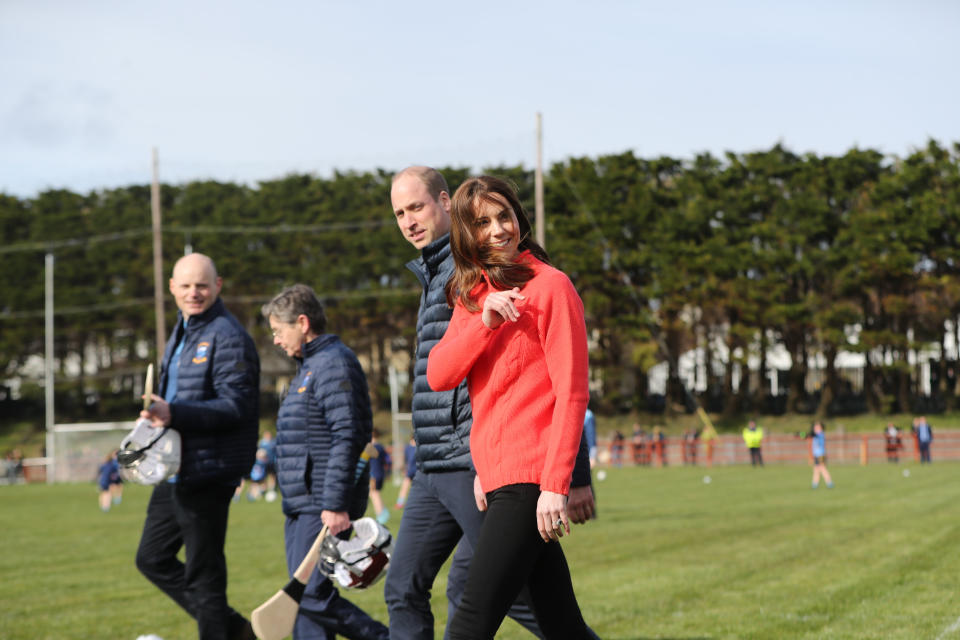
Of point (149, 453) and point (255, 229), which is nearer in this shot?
point (149, 453)

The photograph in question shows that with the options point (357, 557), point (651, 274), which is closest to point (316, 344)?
point (357, 557)

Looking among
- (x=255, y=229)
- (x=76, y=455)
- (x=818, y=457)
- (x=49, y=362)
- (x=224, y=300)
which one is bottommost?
(x=76, y=455)

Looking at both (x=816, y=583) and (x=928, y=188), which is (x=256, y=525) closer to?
(x=816, y=583)

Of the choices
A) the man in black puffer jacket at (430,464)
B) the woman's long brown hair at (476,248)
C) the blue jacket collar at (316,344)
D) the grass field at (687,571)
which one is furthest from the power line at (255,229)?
the woman's long brown hair at (476,248)

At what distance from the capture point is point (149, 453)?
238 inches

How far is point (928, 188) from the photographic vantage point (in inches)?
2115

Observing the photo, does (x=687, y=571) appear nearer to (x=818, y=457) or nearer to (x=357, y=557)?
(x=357, y=557)

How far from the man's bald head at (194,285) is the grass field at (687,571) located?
2821mm

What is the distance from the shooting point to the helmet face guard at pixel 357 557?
5.68m

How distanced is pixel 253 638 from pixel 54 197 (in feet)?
212

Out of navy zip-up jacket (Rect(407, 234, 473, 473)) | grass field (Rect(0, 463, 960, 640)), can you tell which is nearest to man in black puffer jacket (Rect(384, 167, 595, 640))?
navy zip-up jacket (Rect(407, 234, 473, 473))

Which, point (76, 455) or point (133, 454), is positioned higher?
point (133, 454)

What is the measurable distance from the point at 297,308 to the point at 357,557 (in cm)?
132

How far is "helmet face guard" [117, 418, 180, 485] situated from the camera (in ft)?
19.8
